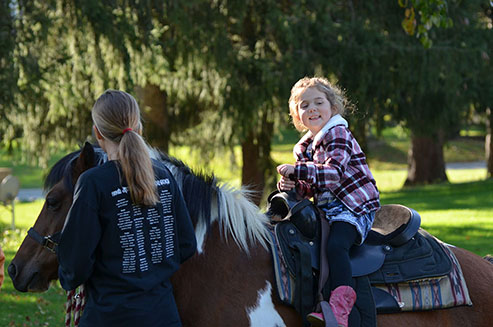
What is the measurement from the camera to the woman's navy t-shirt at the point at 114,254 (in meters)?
2.65

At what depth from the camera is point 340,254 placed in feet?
10.6

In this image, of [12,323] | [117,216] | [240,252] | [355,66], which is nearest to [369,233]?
[240,252]

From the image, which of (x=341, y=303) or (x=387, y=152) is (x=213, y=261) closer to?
(x=341, y=303)

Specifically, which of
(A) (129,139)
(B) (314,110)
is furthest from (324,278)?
(A) (129,139)

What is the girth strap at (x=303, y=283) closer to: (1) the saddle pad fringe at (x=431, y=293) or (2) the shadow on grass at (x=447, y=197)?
(1) the saddle pad fringe at (x=431, y=293)

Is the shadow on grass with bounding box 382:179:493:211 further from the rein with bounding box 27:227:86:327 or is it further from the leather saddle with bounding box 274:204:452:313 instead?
the rein with bounding box 27:227:86:327

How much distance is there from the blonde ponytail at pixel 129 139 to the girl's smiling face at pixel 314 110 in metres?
1.07

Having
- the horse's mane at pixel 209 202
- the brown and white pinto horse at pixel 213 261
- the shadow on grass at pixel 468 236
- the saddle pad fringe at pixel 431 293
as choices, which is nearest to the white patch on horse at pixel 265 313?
the brown and white pinto horse at pixel 213 261

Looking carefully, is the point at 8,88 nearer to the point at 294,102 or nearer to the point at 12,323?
the point at 12,323

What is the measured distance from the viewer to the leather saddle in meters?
3.29

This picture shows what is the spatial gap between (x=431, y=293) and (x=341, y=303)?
2.04 ft

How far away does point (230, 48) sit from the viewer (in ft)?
40.2

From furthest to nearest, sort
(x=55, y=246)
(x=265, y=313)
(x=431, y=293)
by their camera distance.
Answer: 1. (x=431, y=293)
2. (x=265, y=313)
3. (x=55, y=246)

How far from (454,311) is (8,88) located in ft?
25.6
